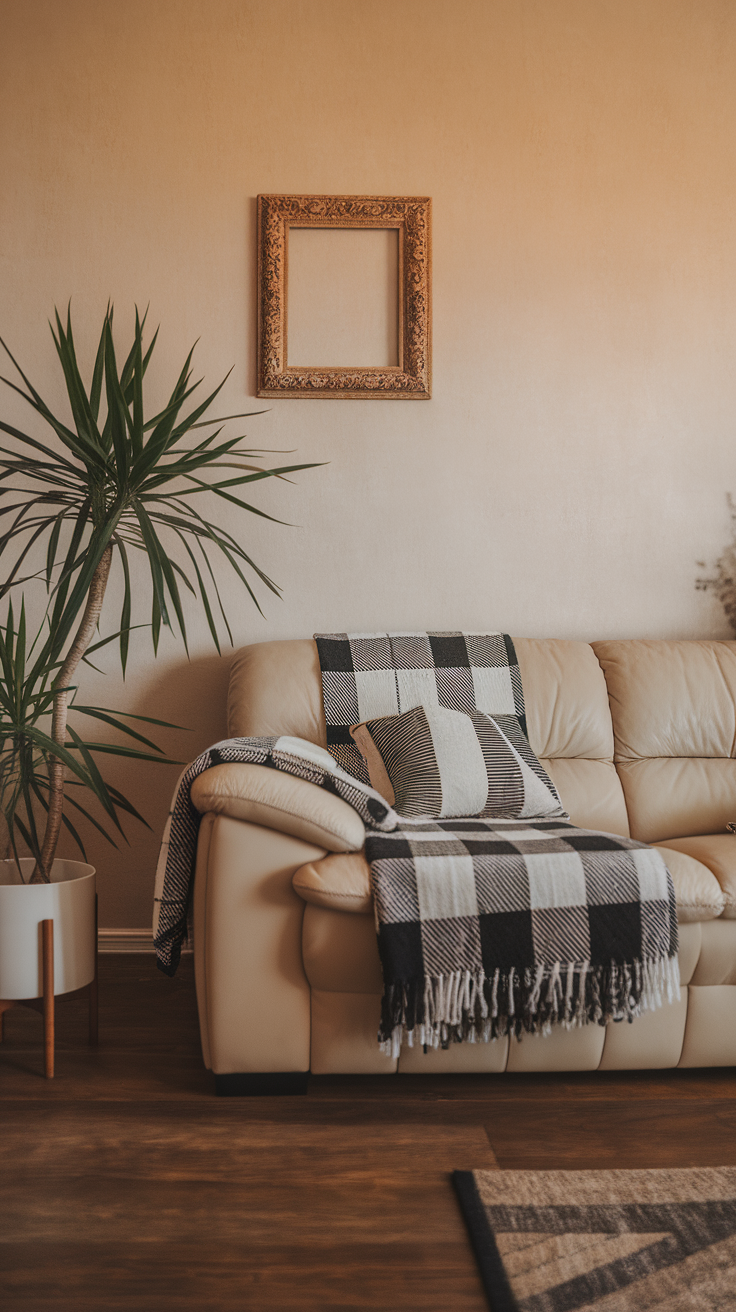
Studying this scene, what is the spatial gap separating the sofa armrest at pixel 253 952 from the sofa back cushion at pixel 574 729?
2.93 ft

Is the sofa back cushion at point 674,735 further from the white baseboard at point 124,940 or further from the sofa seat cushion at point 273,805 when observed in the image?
the white baseboard at point 124,940

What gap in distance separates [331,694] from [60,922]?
2.78ft

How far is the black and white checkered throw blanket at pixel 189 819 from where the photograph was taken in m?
1.66

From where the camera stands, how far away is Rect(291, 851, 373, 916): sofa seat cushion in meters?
1.52

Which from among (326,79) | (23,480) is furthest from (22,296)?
(326,79)

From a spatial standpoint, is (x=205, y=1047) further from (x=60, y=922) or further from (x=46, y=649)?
(x=46, y=649)

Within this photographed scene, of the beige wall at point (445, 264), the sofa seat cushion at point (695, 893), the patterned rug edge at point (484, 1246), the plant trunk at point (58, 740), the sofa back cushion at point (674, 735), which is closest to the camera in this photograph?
the patterned rug edge at point (484, 1246)

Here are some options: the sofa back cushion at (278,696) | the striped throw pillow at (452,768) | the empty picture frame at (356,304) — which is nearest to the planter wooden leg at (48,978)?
the sofa back cushion at (278,696)

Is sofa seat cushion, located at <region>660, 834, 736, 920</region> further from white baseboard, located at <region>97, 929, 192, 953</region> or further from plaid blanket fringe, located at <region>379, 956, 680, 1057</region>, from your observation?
white baseboard, located at <region>97, 929, 192, 953</region>

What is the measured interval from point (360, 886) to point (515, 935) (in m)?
0.30

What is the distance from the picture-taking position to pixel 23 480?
246 centimetres

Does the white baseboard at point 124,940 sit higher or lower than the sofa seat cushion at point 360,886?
lower

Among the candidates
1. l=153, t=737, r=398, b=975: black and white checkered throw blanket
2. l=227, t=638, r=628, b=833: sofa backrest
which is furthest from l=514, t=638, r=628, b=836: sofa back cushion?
l=153, t=737, r=398, b=975: black and white checkered throw blanket

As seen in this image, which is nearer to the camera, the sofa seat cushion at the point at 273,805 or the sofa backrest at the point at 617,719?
the sofa seat cushion at the point at 273,805
